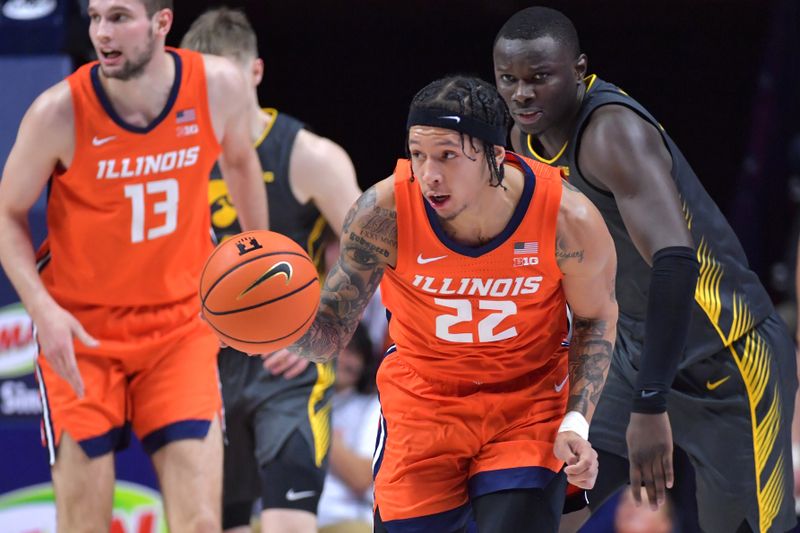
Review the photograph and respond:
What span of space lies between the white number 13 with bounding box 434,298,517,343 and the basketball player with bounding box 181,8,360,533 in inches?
60.5

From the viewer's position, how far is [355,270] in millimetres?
4020

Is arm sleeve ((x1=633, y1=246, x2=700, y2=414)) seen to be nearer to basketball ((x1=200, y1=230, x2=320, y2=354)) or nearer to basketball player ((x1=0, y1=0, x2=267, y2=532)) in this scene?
basketball ((x1=200, y1=230, x2=320, y2=354))

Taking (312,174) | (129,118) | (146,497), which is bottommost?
(146,497)

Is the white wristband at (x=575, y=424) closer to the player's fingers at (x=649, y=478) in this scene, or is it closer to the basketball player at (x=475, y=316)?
the basketball player at (x=475, y=316)

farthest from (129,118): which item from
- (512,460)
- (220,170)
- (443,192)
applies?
(512,460)

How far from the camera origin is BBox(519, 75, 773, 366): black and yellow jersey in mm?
4297

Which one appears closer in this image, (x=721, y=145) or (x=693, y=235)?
(x=693, y=235)

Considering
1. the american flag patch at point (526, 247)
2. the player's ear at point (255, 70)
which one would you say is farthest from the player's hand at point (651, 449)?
the player's ear at point (255, 70)

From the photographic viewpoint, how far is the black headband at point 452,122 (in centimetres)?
376

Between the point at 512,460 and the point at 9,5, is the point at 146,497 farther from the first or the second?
the point at 512,460

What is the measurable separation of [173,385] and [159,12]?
50.7 inches

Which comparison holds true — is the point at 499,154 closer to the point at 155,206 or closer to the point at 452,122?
the point at 452,122

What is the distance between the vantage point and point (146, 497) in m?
6.34

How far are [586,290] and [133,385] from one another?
1.78m
